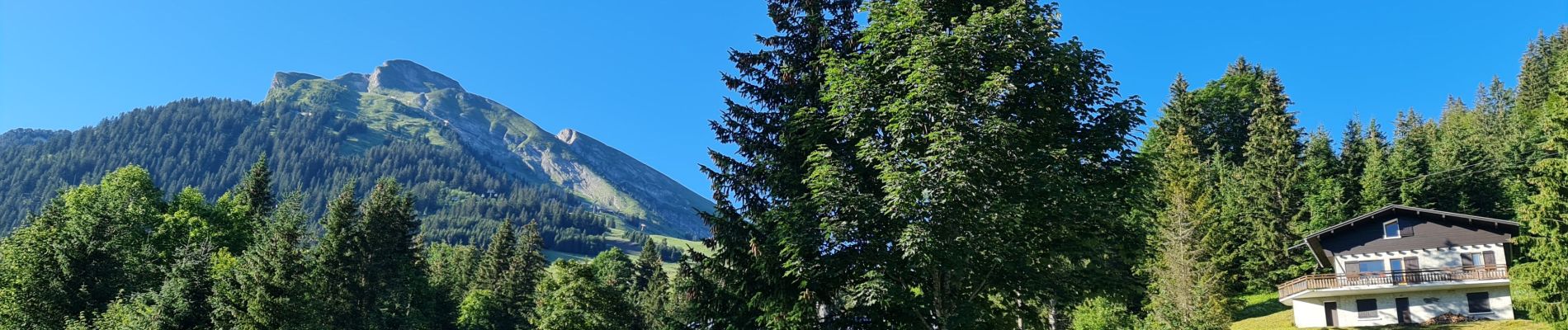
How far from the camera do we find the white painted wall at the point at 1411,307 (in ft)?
155

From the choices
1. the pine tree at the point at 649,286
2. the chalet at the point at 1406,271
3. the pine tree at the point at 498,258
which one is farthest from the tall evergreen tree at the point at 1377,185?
the pine tree at the point at 498,258

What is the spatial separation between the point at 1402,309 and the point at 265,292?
58.4m

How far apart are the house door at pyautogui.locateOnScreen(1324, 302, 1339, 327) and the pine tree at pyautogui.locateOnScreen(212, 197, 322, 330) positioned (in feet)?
179

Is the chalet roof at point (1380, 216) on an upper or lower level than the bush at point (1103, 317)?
upper

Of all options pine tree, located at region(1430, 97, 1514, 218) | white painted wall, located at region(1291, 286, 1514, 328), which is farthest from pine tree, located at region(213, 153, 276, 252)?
pine tree, located at region(1430, 97, 1514, 218)

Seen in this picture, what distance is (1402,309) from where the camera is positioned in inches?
1967

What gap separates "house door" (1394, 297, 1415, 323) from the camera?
49.8 m

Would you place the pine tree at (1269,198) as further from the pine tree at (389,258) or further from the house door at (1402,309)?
the pine tree at (389,258)

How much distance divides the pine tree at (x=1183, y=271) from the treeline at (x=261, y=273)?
75.1ft

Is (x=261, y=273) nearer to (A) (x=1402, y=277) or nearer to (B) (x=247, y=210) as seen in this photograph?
(B) (x=247, y=210)

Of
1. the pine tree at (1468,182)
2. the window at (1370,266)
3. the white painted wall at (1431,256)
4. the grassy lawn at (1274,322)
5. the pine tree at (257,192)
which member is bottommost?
the grassy lawn at (1274,322)

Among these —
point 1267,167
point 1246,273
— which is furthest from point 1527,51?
point 1246,273

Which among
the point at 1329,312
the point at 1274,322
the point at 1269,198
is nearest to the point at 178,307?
the point at 1274,322

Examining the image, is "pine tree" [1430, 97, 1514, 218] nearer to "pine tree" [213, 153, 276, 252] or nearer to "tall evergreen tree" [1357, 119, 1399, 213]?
"tall evergreen tree" [1357, 119, 1399, 213]
